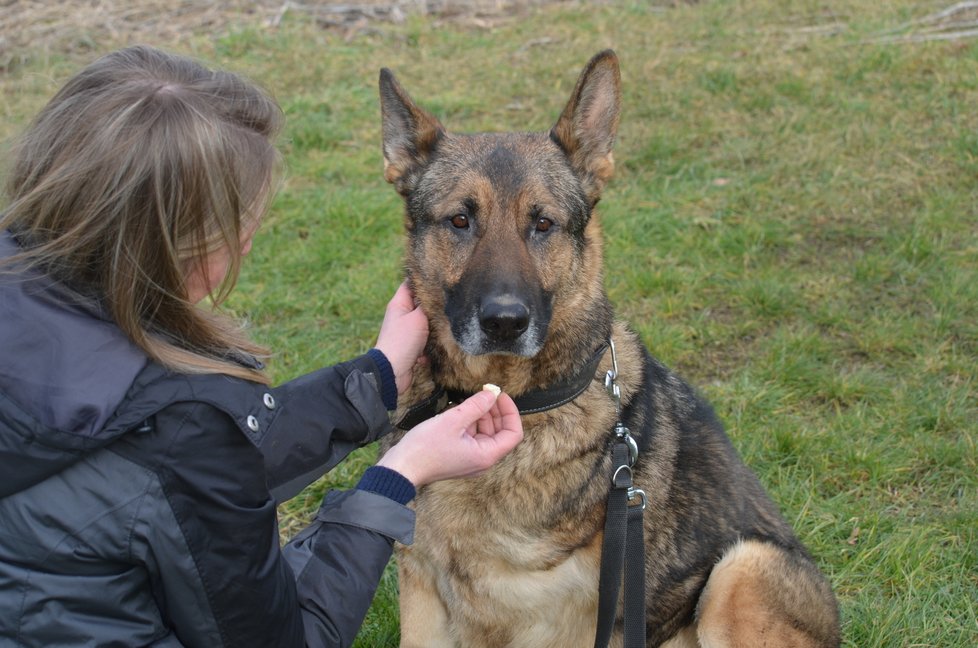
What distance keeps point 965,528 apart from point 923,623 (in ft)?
1.93

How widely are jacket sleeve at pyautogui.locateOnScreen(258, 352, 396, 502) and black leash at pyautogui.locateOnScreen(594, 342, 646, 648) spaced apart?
75 centimetres

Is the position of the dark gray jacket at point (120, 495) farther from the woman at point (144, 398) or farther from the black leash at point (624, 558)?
the black leash at point (624, 558)

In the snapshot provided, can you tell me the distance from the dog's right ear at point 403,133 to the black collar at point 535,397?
77 centimetres

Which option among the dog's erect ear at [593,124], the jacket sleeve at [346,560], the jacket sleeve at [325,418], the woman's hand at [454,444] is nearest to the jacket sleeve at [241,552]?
the jacket sleeve at [346,560]

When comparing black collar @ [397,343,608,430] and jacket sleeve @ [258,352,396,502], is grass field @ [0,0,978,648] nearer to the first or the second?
jacket sleeve @ [258,352,396,502]

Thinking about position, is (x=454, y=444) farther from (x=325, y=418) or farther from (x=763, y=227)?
(x=763, y=227)

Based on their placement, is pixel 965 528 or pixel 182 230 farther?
pixel 965 528

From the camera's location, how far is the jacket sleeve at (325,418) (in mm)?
2627

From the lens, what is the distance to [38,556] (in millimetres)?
1941

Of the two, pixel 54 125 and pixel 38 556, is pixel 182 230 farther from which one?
pixel 38 556

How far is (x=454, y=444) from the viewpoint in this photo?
2.50m

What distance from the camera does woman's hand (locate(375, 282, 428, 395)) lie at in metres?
2.94

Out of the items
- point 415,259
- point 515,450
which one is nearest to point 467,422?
point 515,450

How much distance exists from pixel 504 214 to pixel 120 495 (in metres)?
1.57
